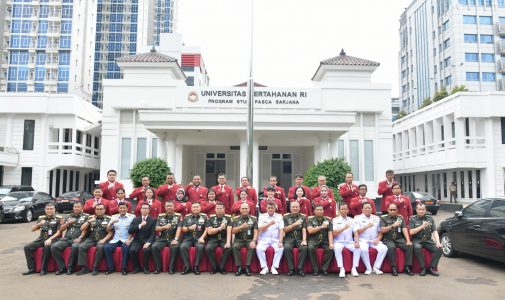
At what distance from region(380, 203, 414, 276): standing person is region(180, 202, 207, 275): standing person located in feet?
11.4

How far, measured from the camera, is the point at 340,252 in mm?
7418

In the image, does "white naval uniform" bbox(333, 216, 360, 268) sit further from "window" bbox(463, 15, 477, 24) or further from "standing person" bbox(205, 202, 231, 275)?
"window" bbox(463, 15, 477, 24)

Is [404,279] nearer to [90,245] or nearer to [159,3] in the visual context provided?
[90,245]

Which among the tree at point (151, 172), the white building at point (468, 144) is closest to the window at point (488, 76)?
the white building at point (468, 144)

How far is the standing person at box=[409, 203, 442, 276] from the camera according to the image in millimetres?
7441

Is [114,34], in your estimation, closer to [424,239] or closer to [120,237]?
[120,237]

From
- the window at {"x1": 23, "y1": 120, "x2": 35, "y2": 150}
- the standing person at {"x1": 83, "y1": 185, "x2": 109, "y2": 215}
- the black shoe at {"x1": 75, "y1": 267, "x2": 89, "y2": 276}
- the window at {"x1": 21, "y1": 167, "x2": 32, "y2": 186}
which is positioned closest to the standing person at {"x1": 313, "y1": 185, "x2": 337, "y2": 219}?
the standing person at {"x1": 83, "y1": 185, "x2": 109, "y2": 215}

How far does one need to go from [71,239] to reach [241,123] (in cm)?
1059

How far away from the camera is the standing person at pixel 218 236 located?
7.49m

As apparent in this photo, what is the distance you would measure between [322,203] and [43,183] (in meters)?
22.2

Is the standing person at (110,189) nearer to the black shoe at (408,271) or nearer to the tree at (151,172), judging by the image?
the black shoe at (408,271)

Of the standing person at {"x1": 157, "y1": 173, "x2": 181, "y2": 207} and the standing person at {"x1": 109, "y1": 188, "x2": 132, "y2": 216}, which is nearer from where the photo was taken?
the standing person at {"x1": 109, "y1": 188, "x2": 132, "y2": 216}

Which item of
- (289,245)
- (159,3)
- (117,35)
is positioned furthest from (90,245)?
(159,3)

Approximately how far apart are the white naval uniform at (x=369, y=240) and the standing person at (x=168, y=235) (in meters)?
3.43
